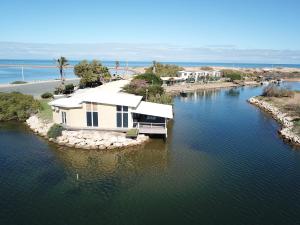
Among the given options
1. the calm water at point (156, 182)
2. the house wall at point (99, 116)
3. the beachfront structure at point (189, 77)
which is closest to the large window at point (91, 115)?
the house wall at point (99, 116)

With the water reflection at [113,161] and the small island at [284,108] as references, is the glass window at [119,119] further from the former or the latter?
the small island at [284,108]

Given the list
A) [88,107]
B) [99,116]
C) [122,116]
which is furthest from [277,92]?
[88,107]

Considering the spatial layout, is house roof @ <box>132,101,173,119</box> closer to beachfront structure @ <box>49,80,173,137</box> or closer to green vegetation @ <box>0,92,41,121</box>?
beachfront structure @ <box>49,80,173,137</box>

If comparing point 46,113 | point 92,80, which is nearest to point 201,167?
point 46,113

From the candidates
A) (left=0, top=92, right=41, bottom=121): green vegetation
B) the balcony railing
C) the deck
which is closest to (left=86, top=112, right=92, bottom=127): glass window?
the balcony railing

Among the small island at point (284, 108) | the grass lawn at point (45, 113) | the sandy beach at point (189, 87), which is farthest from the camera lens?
the sandy beach at point (189, 87)

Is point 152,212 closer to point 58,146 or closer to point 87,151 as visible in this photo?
point 87,151
